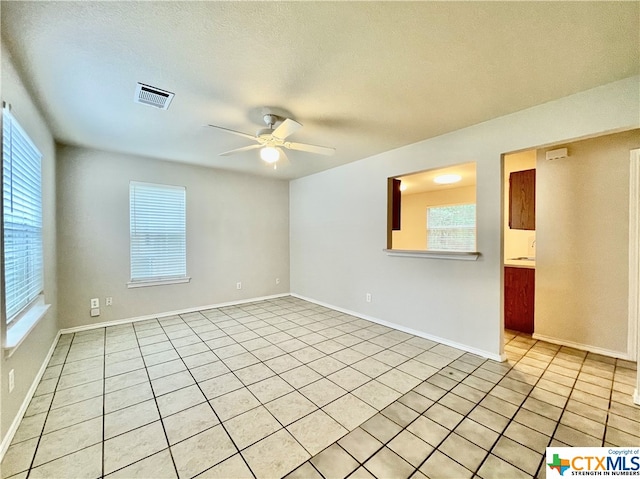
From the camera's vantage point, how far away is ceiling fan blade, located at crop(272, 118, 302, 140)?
2204 mm

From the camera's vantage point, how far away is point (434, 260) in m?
3.23

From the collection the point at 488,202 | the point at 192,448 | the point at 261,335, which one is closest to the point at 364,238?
the point at 488,202

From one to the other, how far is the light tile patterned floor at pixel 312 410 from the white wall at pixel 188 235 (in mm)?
824

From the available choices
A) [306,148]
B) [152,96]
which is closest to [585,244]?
[306,148]

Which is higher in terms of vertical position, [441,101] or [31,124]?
[441,101]

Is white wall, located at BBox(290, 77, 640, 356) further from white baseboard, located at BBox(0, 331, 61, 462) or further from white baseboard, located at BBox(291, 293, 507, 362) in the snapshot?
white baseboard, located at BBox(0, 331, 61, 462)

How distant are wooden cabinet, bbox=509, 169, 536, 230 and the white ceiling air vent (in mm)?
4218

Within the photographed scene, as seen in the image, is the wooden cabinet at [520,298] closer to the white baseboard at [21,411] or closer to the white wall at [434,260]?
the white wall at [434,260]

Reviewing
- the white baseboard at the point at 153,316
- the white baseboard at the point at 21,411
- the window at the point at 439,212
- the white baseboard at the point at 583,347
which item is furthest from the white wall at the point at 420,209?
the white baseboard at the point at 21,411

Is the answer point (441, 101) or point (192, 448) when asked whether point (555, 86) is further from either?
point (192, 448)

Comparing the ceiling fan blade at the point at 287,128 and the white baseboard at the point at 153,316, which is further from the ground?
the ceiling fan blade at the point at 287,128

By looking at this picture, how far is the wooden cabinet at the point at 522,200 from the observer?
3490mm

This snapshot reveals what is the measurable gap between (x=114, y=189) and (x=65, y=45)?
8.46 feet

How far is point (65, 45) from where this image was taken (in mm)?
1639
